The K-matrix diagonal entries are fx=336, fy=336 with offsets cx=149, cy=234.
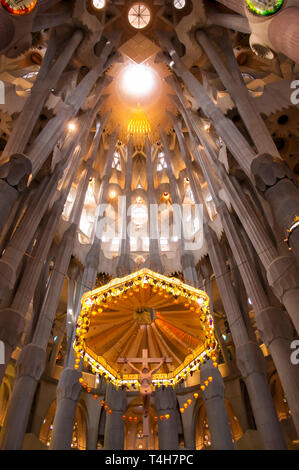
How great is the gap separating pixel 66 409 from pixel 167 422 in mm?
4633

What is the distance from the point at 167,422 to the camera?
595 inches

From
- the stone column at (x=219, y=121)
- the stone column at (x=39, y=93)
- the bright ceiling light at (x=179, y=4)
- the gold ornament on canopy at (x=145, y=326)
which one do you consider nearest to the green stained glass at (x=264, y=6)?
the stone column at (x=219, y=121)

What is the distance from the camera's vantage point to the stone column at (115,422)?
14664mm

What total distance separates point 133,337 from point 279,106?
10842mm

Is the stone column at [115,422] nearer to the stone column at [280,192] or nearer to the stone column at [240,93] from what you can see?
the stone column at [280,192]

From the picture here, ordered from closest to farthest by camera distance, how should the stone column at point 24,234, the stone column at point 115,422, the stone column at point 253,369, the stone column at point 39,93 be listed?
the stone column at point 24,234, the stone column at point 253,369, the stone column at point 39,93, the stone column at point 115,422

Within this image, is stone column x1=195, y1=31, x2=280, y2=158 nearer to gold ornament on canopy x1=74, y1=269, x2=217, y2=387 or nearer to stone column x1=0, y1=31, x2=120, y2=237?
gold ornament on canopy x1=74, y1=269, x2=217, y2=387

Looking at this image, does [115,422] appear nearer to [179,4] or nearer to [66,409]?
[66,409]

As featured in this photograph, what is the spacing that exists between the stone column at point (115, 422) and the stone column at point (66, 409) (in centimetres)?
230

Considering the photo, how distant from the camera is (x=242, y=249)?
13.7 m

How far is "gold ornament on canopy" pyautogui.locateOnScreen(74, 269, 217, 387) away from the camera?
35.7 ft

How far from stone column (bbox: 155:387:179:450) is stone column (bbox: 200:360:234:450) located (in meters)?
2.28
